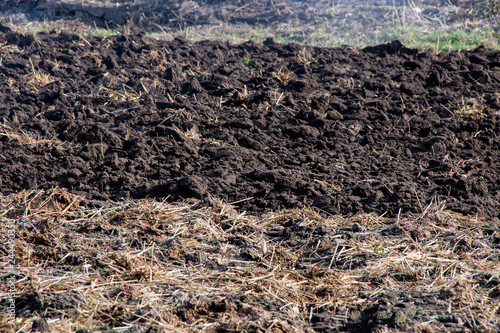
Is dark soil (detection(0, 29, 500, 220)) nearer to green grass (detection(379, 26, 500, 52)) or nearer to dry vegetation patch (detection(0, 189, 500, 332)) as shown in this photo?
dry vegetation patch (detection(0, 189, 500, 332))

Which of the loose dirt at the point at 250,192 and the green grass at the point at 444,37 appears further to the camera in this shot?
the green grass at the point at 444,37

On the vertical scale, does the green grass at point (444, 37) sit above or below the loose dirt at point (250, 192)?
above

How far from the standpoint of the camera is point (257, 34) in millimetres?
10211

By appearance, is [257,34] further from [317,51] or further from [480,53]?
[480,53]

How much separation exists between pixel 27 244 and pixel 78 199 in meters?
0.74

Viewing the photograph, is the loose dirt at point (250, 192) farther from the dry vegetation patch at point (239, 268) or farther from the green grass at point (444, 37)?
the green grass at point (444, 37)

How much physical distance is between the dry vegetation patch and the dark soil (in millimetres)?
263

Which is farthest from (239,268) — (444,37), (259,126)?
(444,37)

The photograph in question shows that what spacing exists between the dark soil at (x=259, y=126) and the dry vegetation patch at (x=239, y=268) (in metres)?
0.26

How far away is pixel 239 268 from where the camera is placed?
2834mm

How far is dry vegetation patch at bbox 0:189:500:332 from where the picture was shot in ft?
7.41

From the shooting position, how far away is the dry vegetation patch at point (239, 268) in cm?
226

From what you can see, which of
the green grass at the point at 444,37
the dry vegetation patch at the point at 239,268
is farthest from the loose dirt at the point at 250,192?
the green grass at the point at 444,37

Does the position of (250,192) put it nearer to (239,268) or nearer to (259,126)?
(239,268)
